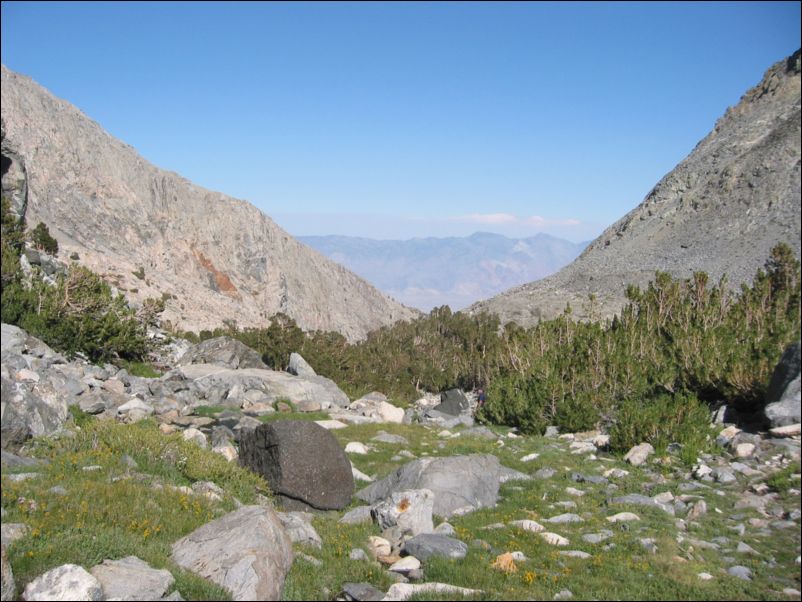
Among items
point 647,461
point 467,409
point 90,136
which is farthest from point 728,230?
point 90,136

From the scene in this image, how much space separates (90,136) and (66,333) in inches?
2486

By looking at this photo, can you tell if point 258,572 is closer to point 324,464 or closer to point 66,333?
point 324,464

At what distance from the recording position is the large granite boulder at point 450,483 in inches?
422

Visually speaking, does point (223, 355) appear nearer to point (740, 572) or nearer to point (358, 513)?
point (358, 513)

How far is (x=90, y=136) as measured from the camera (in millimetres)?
71062

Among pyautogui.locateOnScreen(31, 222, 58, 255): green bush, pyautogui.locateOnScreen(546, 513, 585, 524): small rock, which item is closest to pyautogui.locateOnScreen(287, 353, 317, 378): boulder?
pyautogui.locateOnScreen(546, 513, 585, 524): small rock

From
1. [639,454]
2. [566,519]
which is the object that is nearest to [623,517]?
[566,519]

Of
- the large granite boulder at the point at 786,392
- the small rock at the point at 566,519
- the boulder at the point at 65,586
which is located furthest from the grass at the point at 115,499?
the large granite boulder at the point at 786,392

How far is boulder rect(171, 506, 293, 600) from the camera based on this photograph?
6.23 m

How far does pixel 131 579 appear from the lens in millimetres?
5891

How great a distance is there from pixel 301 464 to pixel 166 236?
66.0 m

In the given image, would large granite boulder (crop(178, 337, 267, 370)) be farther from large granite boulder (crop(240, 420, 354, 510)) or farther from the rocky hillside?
large granite boulder (crop(240, 420, 354, 510))

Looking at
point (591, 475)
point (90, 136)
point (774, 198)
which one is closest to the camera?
point (774, 198)

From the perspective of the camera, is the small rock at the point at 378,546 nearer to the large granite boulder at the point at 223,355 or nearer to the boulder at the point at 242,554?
the boulder at the point at 242,554
